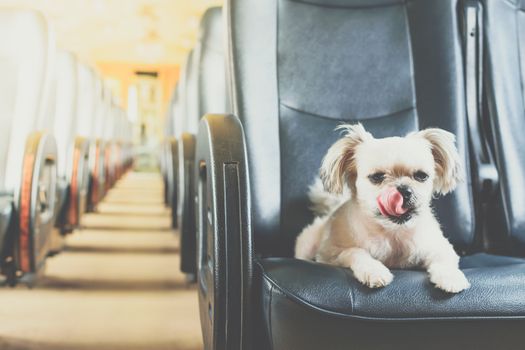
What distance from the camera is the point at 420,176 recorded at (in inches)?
40.3

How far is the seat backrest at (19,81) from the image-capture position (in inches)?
68.7

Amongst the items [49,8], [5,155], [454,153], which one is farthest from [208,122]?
[49,8]

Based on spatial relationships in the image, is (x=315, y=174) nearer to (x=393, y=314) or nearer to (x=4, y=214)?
(x=393, y=314)

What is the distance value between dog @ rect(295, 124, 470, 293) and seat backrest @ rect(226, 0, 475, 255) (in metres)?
0.20

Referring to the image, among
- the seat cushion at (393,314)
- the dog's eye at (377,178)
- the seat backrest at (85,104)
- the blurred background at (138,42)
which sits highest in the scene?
the blurred background at (138,42)

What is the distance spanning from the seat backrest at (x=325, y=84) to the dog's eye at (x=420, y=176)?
33cm

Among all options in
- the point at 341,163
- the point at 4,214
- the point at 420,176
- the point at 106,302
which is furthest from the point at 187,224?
the point at 420,176

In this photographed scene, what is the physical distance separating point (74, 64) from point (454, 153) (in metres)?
2.24

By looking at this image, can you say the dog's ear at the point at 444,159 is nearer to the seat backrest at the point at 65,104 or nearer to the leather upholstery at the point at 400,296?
the leather upholstery at the point at 400,296

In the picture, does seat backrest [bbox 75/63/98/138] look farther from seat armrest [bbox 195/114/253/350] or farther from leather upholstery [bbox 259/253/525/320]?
leather upholstery [bbox 259/253/525/320]

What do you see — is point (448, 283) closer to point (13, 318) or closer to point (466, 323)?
point (466, 323)

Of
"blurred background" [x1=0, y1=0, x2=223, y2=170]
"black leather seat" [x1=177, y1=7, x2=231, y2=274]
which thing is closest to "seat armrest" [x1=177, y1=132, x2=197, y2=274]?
"black leather seat" [x1=177, y1=7, x2=231, y2=274]

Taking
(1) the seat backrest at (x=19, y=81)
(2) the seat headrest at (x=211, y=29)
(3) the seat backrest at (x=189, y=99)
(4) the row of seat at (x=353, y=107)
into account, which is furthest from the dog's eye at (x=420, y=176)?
(3) the seat backrest at (x=189, y=99)

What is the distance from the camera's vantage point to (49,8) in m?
9.44
